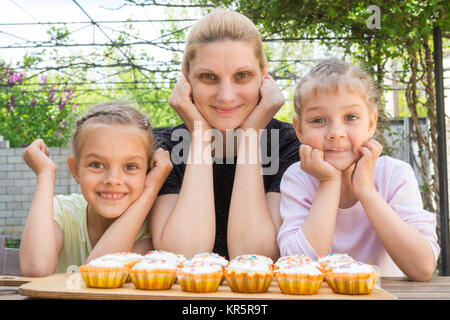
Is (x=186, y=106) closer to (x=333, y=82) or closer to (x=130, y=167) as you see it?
(x=130, y=167)

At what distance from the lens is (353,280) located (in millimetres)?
1045

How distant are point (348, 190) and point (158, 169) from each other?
→ 2.16 ft

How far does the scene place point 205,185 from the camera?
1516mm

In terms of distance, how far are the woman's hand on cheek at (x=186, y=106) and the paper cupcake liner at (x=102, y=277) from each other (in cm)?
64

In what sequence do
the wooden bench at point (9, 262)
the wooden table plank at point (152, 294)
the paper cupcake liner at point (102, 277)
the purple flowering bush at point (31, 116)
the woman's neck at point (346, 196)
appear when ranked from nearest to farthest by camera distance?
1. the wooden table plank at point (152, 294)
2. the paper cupcake liner at point (102, 277)
3. the woman's neck at point (346, 196)
4. the wooden bench at point (9, 262)
5. the purple flowering bush at point (31, 116)

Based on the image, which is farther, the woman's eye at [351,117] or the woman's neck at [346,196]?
the woman's neck at [346,196]

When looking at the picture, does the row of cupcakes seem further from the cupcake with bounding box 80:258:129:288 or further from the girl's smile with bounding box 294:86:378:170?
the girl's smile with bounding box 294:86:378:170

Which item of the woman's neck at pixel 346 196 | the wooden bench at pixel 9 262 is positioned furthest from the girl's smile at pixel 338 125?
the wooden bench at pixel 9 262

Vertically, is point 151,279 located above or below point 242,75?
below

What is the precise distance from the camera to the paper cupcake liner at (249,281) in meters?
1.04

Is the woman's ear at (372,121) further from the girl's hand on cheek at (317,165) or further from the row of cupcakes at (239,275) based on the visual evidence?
the row of cupcakes at (239,275)

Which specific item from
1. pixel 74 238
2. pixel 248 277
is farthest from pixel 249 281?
pixel 74 238

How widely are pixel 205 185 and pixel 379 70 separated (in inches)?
148

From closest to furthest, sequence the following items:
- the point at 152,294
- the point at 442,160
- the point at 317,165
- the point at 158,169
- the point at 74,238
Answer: the point at 152,294
the point at 317,165
the point at 158,169
the point at 74,238
the point at 442,160
